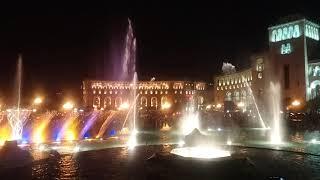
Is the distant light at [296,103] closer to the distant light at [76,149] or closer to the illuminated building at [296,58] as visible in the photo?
the illuminated building at [296,58]

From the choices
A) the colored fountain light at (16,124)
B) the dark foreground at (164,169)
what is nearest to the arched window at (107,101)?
the colored fountain light at (16,124)

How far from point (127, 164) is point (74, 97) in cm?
13272

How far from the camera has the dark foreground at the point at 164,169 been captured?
16.9 meters

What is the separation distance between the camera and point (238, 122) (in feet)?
213

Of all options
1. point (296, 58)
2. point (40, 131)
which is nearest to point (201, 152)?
point (40, 131)

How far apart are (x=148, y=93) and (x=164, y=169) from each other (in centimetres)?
14191

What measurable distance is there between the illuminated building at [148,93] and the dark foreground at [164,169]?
5083 inches

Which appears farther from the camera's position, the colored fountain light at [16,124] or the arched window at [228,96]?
the arched window at [228,96]

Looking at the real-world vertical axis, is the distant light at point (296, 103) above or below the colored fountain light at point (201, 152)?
above

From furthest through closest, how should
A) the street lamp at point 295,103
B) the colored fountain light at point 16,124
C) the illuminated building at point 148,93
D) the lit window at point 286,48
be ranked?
the illuminated building at point 148,93, the lit window at point 286,48, the street lamp at point 295,103, the colored fountain light at point 16,124

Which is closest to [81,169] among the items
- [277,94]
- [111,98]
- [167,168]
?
[167,168]

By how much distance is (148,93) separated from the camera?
159500 millimetres

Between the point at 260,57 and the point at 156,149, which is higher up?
the point at 260,57

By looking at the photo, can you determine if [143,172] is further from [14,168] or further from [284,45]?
[284,45]
